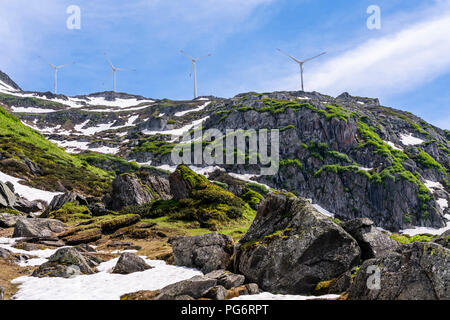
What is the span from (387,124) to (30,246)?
218 metres

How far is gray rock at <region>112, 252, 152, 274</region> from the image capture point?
1509 centimetres

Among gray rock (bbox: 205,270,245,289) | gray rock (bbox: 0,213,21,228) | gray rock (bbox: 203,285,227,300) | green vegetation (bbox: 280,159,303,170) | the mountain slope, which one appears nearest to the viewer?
gray rock (bbox: 203,285,227,300)

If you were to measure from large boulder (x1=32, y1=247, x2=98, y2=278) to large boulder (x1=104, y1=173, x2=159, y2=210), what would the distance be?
25434mm

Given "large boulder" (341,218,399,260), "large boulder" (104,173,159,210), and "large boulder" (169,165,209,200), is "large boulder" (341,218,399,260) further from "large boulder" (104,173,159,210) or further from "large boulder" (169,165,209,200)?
"large boulder" (104,173,159,210)

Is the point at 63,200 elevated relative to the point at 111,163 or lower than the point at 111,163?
lower

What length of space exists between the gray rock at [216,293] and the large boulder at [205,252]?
4350mm

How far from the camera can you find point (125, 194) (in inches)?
1628

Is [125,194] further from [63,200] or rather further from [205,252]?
[205,252]

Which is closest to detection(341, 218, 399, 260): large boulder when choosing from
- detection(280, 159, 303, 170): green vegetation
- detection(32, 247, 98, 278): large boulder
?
detection(32, 247, 98, 278): large boulder

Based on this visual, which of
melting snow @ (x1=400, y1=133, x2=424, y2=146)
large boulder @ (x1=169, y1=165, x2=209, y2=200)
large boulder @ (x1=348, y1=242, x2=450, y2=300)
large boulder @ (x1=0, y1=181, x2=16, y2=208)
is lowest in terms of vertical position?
large boulder @ (x1=348, y1=242, x2=450, y2=300)

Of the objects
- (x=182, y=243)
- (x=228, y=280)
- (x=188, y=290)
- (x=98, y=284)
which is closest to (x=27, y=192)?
(x=182, y=243)

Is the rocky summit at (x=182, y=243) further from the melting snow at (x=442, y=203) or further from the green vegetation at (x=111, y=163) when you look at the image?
the melting snow at (x=442, y=203)

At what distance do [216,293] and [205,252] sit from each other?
17.7 feet
